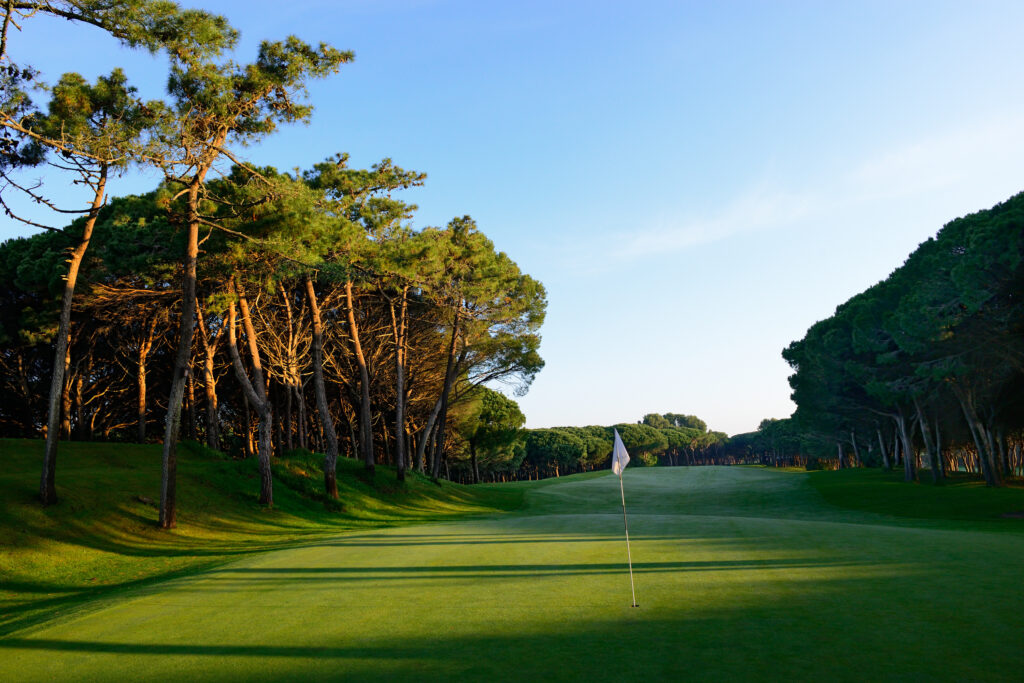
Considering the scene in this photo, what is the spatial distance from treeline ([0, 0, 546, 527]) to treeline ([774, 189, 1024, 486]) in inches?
730

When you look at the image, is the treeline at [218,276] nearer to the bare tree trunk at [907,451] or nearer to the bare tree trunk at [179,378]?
the bare tree trunk at [179,378]

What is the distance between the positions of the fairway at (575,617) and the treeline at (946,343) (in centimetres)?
1539

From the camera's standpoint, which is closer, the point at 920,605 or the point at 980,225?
the point at 920,605

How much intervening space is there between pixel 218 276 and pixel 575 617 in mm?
18497

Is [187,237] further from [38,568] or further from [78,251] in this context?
[38,568]

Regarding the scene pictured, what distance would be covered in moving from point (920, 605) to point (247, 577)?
A: 8845 mm

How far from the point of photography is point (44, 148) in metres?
14.9

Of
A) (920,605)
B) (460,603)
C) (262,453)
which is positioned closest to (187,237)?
(262,453)

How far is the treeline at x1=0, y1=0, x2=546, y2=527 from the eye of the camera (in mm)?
16000

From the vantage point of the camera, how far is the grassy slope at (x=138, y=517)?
42.1ft

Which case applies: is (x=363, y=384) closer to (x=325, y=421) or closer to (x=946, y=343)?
(x=325, y=421)

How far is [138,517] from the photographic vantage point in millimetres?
17672

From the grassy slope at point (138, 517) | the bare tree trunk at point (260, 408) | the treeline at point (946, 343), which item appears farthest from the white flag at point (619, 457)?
the treeline at point (946, 343)

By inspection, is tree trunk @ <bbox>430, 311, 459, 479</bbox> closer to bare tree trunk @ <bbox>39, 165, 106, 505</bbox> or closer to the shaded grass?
bare tree trunk @ <bbox>39, 165, 106, 505</bbox>
